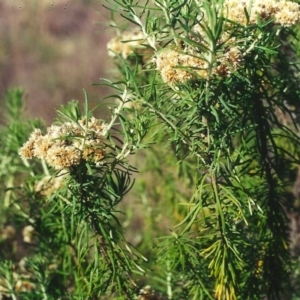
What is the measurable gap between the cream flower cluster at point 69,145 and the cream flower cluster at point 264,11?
0.58 ft

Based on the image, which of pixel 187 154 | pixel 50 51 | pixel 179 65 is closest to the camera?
pixel 179 65

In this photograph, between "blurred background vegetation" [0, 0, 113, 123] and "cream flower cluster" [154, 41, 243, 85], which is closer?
"cream flower cluster" [154, 41, 243, 85]

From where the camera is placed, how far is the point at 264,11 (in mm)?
595

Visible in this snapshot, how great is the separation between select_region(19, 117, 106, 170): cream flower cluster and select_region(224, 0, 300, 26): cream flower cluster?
18 centimetres

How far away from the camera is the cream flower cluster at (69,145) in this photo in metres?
0.59

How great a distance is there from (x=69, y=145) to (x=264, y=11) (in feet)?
0.77

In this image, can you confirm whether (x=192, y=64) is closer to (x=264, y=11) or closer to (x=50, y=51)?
(x=264, y=11)

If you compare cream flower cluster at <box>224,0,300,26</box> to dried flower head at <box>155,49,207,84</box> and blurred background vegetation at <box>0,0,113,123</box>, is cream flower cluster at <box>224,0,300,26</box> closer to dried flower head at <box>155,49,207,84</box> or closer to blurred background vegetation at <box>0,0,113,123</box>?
dried flower head at <box>155,49,207,84</box>

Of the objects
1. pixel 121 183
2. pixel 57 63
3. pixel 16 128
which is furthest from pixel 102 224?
pixel 57 63

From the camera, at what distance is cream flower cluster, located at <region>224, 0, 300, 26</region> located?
22.9 inches

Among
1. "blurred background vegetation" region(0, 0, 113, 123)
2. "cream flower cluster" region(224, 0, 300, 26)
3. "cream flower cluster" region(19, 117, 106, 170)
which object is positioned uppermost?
→ "blurred background vegetation" region(0, 0, 113, 123)

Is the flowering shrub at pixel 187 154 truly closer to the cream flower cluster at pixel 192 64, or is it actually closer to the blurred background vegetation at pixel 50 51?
the cream flower cluster at pixel 192 64

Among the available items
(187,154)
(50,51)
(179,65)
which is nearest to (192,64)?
(179,65)

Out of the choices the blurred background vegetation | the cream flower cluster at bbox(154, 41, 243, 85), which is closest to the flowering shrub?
the cream flower cluster at bbox(154, 41, 243, 85)
